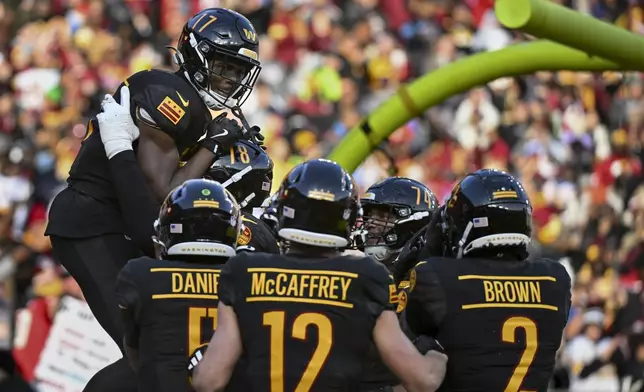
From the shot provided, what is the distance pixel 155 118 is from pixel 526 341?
1878mm

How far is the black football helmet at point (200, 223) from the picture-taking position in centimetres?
542

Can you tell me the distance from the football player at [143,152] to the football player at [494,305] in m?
1.37

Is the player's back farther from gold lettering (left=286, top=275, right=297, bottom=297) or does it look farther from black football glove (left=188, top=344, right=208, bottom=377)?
gold lettering (left=286, top=275, right=297, bottom=297)

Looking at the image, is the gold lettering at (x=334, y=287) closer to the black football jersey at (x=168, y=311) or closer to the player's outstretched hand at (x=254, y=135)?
the black football jersey at (x=168, y=311)

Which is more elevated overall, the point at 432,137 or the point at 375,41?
the point at 375,41

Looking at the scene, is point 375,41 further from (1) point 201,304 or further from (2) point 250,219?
(1) point 201,304

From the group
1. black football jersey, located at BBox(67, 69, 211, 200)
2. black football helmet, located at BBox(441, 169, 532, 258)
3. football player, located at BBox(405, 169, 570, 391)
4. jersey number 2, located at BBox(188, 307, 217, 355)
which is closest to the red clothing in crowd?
black football jersey, located at BBox(67, 69, 211, 200)

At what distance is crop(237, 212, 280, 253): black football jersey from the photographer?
20.3 feet

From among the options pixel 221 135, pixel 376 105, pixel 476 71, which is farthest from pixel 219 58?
pixel 376 105

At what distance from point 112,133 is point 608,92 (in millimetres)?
10911

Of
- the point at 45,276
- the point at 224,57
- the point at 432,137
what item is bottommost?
the point at 45,276

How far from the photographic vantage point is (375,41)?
16.4 m

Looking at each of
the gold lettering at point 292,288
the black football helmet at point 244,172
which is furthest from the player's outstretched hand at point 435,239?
the gold lettering at point 292,288

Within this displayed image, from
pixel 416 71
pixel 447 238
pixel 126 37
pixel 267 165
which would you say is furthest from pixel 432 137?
pixel 447 238
